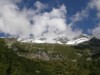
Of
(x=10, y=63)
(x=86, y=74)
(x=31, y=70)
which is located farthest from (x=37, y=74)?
(x=10, y=63)

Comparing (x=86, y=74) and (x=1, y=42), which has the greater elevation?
(x=1, y=42)

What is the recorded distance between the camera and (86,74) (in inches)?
5404

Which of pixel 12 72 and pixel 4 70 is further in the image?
pixel 12 72

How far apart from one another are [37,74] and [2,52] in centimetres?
3736

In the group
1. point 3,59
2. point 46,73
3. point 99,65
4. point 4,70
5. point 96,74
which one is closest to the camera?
point 4,70

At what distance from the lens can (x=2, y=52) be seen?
3944 inches

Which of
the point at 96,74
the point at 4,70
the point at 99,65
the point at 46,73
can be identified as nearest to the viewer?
the point at 4,70

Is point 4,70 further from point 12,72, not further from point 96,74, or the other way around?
point 96,74

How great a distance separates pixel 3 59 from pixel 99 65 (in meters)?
75.3

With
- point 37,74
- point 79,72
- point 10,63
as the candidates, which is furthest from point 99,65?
point 10,63

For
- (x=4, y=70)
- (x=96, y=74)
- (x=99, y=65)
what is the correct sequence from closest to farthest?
(x=4, y=70), (x=96, y=74), (x=99, y=65)

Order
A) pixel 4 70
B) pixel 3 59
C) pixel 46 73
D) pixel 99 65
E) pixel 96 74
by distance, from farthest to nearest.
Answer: pixel 99 65
pixel 46 73
pixel 96 74
pixel 3 59
pixel 4 70

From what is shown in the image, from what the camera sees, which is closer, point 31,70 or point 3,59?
point 3,59

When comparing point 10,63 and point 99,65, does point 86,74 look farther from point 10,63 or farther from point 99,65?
point 10,63
